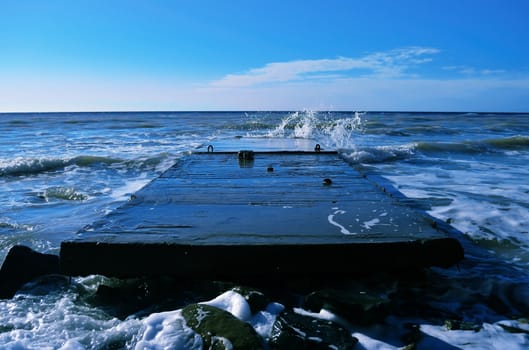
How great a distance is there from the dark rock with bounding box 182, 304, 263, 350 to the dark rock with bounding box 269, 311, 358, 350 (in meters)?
0.18

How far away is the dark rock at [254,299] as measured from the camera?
9.39 ft

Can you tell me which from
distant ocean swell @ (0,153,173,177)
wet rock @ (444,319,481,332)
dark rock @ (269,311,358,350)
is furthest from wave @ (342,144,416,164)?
dark rock @ (269,311,358,350)

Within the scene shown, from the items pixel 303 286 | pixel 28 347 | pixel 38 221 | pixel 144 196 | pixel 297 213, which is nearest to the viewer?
pixel 28 347

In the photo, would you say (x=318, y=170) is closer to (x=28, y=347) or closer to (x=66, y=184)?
(x=28, y=347)

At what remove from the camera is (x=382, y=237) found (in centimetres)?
315

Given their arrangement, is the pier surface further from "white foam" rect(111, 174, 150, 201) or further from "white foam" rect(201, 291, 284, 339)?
"white foam" rect(111, 174, 150, 201)

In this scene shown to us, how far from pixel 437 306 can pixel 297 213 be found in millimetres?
1373

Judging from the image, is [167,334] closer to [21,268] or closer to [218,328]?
[218,328]

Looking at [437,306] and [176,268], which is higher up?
[176,268]

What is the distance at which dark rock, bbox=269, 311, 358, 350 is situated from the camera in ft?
8.07

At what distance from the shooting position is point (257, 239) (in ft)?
10.2

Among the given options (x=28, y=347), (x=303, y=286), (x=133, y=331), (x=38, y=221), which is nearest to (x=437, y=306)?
(x=303, y=286)

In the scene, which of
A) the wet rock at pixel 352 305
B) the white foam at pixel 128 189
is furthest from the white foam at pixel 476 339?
the white foam at pixel 128 189

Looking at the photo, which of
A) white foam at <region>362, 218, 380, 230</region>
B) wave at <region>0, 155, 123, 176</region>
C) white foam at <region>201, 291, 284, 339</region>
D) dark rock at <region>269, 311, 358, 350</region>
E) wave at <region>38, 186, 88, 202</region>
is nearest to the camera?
dark rock at <region>269, 311, 358, 350</region>
